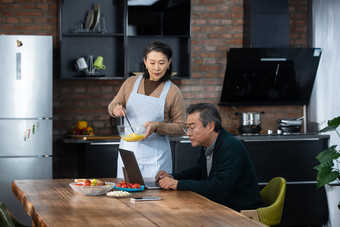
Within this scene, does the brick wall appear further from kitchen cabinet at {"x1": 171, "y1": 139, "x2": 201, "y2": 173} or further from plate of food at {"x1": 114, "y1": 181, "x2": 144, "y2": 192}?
plate of food at {"x1": 114, "y1": 181, "x2": 144, "y2": 192}

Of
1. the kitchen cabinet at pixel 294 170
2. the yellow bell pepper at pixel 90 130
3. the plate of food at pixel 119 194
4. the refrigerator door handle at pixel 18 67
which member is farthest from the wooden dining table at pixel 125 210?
the kitchen cabinet at pixel 294 170

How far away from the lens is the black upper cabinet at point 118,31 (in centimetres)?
574

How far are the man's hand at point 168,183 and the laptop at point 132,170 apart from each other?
59mm

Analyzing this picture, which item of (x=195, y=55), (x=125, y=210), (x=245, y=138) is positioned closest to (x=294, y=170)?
(x=245, y=138)

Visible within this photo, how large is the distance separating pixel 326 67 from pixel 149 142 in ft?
10.7

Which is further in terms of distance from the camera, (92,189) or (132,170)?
(132,170)

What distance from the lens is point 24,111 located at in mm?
5223

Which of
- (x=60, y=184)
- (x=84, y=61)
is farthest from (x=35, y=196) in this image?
(x=84, y=61)

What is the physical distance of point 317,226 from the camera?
566 centimetres

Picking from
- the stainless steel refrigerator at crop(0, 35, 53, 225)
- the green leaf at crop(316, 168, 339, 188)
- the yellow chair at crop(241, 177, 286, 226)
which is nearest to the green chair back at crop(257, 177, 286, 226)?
the yellow chair at crop(241, 177, 286, 226)

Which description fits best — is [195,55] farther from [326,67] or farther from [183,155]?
[326,67]

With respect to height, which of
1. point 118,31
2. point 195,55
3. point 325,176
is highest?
point 118,31

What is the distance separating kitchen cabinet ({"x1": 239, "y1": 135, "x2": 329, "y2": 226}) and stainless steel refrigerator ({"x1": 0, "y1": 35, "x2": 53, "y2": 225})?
6.36 feet

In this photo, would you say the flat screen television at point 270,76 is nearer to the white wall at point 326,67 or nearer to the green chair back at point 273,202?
the white wall at point 326,67
